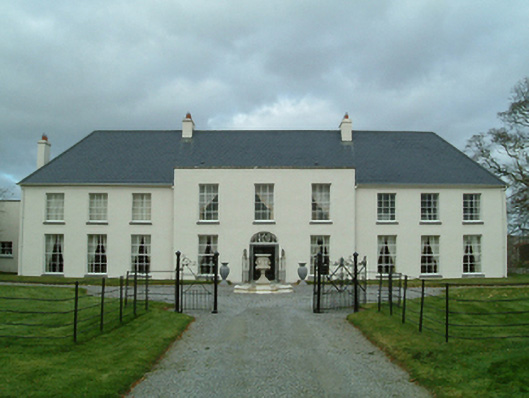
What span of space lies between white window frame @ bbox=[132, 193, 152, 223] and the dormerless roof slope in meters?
0.87

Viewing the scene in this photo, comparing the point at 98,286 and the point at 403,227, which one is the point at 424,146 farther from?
the point at 98,286

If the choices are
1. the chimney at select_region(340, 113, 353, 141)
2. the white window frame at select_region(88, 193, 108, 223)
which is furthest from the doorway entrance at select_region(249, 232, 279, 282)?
the chimney at select_region(340, 113, 353, 141)

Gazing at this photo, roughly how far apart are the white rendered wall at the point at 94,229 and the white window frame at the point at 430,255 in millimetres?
14471

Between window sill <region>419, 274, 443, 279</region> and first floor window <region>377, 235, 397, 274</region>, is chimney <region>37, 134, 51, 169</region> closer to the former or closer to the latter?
first floor window <region>377, 235, 397, 274</region>

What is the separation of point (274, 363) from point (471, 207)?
917 inches

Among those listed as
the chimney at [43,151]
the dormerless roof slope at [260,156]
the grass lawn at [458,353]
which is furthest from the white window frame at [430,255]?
the chimney at [43,151]

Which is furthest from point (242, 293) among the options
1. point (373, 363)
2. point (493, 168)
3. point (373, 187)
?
point (493, 168)

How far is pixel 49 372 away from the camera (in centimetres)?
841

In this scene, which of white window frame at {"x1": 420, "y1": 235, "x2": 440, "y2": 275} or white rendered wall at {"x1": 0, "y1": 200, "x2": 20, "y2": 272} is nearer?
white window frame at {"x1": 420, "y1": 235, "x2": 440, "y2": 275}

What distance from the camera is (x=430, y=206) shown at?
2930 centimetres

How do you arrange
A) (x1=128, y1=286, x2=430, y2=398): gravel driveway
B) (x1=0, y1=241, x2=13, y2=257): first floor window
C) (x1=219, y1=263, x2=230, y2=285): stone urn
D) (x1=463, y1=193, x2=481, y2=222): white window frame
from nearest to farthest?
(x1=128, y1=286, x2=430, y2=398): gravel driveway
(x1=219, y1=263, x2=230, y2=285): stone urn
(x1=463, y1=193, x2=481, y2=222): white window frame
(x1=0, y1=241, x2=13, y2=257): first floor window

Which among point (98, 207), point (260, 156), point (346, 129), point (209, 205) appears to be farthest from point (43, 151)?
point (346, 129)

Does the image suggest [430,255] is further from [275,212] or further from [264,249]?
[264,249]

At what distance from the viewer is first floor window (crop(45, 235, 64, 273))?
95.5 ft
